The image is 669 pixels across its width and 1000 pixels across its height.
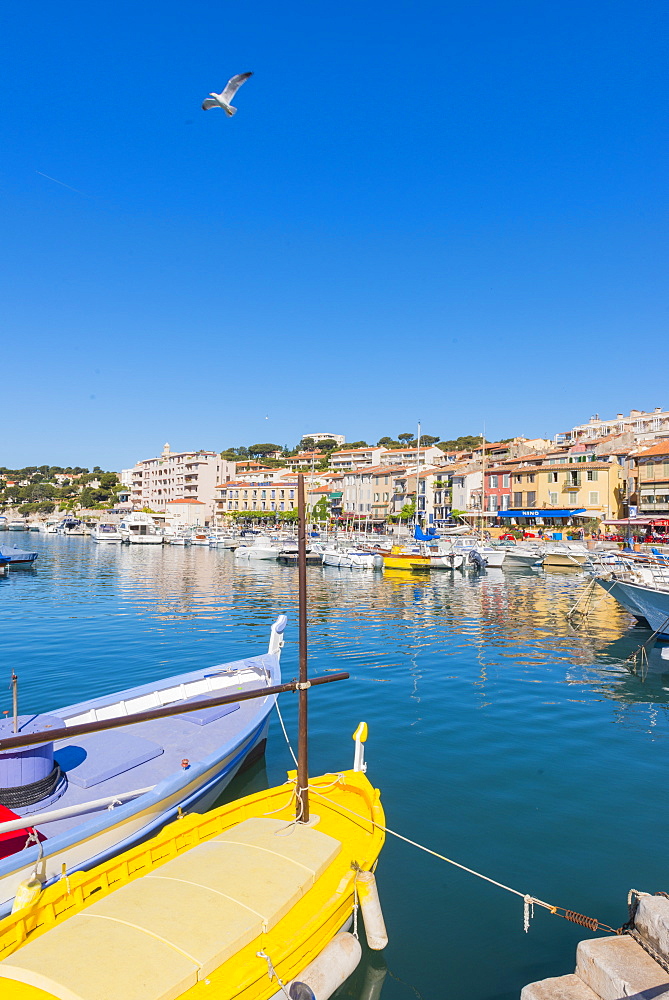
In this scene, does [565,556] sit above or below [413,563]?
above

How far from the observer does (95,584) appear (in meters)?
45.1

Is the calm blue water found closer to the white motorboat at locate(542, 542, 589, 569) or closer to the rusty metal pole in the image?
the rusty metal pole

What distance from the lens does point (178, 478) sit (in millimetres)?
144625

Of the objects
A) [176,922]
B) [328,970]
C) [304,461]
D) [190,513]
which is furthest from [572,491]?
[304,461]

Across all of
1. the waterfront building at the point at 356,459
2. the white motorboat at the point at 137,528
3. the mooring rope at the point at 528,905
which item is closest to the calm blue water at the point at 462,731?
the mooring rope at the point at 528,905

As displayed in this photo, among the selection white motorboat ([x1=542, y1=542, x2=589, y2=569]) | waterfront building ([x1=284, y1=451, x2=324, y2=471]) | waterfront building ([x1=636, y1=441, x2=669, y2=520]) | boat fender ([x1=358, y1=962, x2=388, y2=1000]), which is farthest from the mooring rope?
waterfront building ([x1=284, y1=451, x2=324, y2=471])

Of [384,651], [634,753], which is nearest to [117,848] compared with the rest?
[634,753]

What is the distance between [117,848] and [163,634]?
19.3 m

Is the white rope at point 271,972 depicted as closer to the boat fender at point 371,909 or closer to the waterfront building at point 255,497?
→ the boat fender at point 371,909

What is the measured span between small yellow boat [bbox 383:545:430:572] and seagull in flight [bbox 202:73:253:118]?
42.9 m

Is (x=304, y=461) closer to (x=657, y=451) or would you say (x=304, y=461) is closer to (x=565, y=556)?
(x=657, y=451)

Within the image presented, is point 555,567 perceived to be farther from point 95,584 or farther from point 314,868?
point 314,868

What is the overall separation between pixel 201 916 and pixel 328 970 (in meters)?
1.33

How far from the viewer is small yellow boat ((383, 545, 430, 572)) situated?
5472 centimetres
